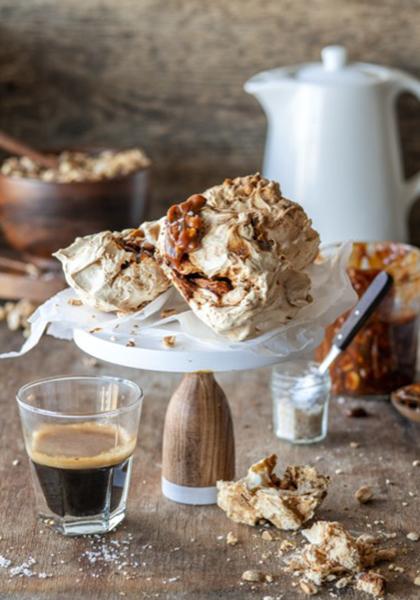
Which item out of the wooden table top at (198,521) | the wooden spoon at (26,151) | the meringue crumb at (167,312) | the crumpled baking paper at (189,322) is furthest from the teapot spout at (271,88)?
the meringue crumb at (167,312)

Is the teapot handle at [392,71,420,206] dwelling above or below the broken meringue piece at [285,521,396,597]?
above

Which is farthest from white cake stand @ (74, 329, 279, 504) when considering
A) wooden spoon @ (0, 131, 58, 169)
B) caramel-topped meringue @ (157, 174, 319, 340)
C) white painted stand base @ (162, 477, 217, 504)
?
wooden spoon @ (0, 131, 58, 169)

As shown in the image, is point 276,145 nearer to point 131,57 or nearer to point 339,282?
point 131,57

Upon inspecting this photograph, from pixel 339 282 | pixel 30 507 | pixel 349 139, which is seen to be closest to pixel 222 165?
pixel 349 139

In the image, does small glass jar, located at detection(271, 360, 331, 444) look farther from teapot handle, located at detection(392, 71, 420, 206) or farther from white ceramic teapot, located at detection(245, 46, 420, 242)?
teapot handle, located at detection(392, 71, 420, 206)

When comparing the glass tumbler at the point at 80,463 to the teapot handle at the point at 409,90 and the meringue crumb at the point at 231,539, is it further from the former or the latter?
the teapot handle at the point at 409,90

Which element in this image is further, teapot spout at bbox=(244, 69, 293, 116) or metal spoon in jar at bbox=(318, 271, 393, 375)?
teapot spout at bbox=(244, 69, 293, 116)
